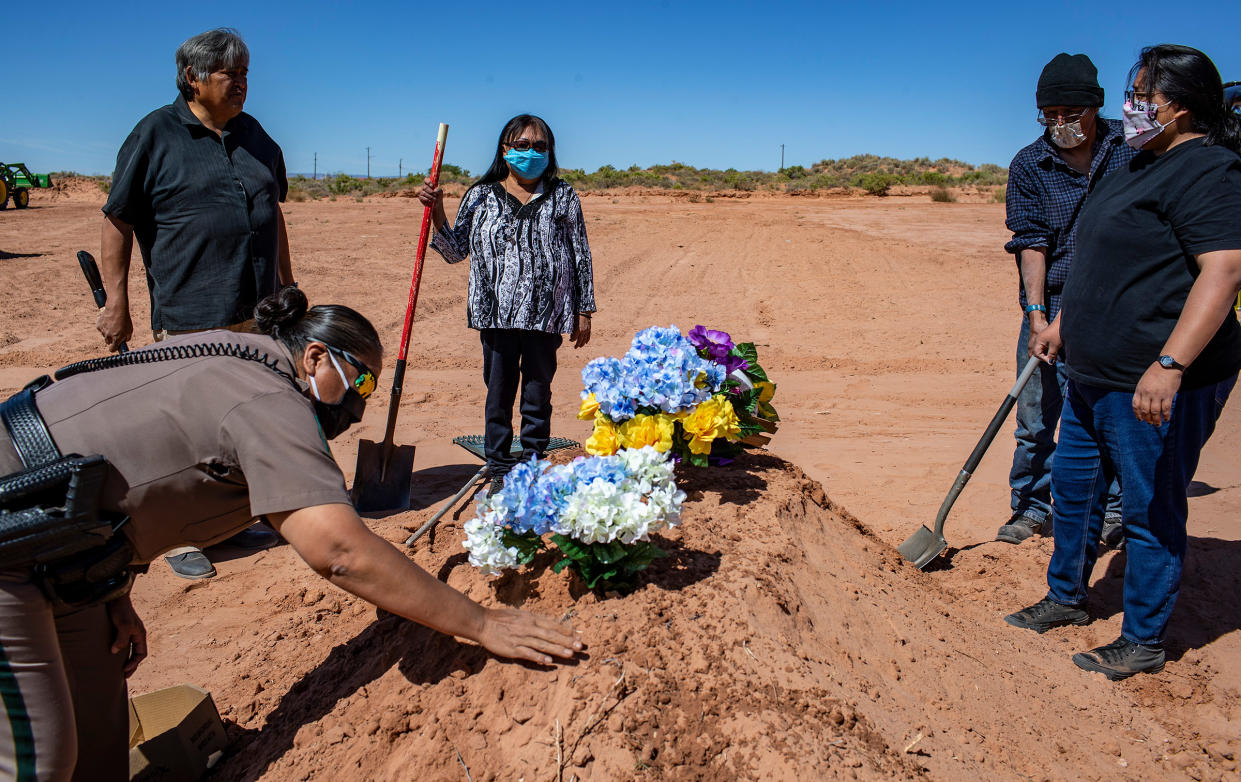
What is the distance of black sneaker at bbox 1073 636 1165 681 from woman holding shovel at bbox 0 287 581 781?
2.22 m

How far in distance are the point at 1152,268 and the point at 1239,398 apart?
473cm

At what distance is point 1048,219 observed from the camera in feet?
12.5

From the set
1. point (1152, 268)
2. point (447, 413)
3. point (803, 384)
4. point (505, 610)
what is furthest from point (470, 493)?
point (803, 384)

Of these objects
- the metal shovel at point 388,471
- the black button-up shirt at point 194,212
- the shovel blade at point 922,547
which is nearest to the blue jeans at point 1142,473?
the shovel blade at point 922,547

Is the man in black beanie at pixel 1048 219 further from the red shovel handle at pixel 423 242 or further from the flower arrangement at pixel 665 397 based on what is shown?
the red shovel handle at pixel 423 242

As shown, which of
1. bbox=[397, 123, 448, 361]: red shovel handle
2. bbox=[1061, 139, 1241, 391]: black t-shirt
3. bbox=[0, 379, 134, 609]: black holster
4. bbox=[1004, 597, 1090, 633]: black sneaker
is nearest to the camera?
bbox=[0, 379, 134, 609]: black holster

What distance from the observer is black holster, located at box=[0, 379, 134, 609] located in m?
1.69

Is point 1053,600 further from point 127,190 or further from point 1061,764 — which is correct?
point 127,190

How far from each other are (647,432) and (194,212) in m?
2.07

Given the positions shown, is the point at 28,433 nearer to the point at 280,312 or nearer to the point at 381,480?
the point at 280,312

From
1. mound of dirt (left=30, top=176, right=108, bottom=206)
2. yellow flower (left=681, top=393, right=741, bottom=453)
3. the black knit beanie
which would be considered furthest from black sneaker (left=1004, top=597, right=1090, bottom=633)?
mound of dirt (left=30, top=176, right=108, bottom=206)

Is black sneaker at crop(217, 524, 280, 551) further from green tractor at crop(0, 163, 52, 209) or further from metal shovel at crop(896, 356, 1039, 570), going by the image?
green tractor at crop(0, 163, 52, 209)

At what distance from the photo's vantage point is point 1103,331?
2.80 meters

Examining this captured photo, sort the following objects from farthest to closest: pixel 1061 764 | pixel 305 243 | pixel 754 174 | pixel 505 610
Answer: pixel 754 174, pixel 305 243, pixel 1061 764, pixel 505 610
